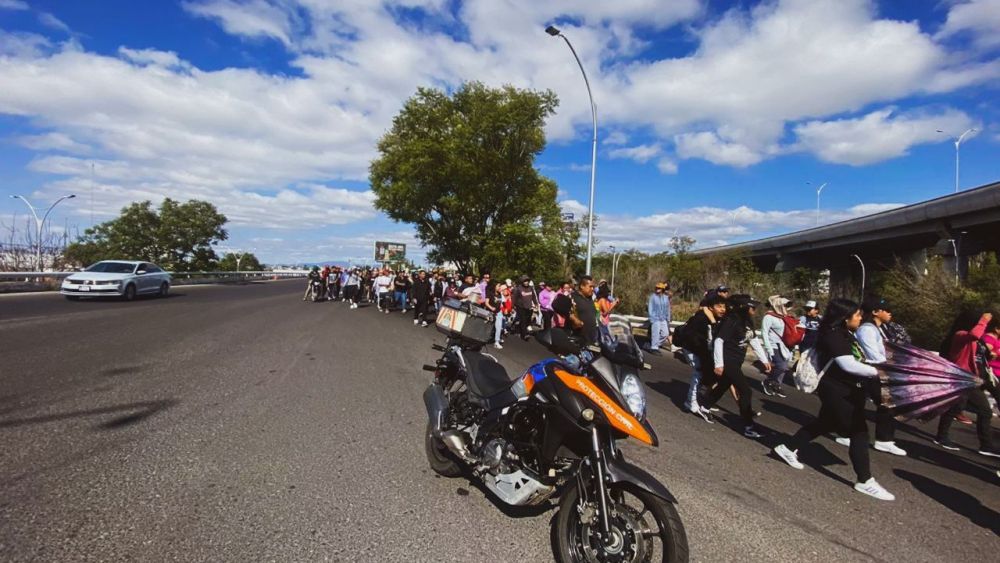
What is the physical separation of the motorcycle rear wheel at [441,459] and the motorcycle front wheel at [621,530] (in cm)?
128

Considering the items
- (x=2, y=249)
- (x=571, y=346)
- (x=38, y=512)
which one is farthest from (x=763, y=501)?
(x=2, y=249)

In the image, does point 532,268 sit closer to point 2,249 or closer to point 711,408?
point 711,408

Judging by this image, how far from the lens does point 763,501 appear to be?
3.96 metres

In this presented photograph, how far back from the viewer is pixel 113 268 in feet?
64.4

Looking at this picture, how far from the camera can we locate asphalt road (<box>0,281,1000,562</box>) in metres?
3.07

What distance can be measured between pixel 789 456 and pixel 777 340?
13.3 feet

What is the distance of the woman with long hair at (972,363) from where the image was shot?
5664 millimetres

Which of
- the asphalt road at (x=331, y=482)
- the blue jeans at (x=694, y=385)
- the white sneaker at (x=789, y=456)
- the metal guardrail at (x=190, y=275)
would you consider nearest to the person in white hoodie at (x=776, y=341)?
the asphalt road at (x=331, y=482)

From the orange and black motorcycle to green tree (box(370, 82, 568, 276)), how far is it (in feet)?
79.0

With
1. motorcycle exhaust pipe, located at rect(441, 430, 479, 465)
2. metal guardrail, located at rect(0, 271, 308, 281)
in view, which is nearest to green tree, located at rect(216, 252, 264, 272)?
metal guardrail, located at rect(0, 271, 308, 281)

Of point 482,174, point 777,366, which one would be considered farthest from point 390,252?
point 777,366

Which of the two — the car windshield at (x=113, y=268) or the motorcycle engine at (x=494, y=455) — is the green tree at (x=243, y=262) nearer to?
the car windshield at (x=113, y=268)

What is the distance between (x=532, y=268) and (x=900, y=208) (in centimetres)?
2099

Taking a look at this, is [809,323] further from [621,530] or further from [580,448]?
[621,530]
